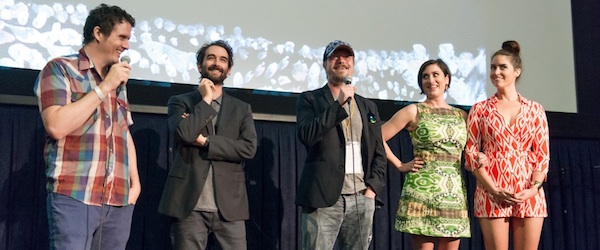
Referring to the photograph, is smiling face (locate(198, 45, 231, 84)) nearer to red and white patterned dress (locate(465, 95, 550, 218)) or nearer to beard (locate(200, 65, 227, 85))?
beard (locate(200, 65, 227, 85))

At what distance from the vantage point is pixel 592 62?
4586 millimetres

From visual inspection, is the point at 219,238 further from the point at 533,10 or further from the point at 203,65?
the point at 533,10

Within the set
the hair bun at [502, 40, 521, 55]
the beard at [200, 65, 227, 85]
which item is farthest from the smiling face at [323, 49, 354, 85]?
the hair bun at [502, 40, 521, 55]

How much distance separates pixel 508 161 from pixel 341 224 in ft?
2.80

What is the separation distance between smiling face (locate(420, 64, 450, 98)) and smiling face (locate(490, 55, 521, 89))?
246 millimetres

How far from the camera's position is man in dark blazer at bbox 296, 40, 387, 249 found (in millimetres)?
2602

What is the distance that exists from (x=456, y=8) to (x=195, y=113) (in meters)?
2.40

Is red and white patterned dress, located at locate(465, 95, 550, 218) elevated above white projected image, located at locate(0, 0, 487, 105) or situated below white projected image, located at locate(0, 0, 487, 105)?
below

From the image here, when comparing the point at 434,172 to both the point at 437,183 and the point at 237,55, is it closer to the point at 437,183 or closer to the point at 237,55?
the point at 437,183

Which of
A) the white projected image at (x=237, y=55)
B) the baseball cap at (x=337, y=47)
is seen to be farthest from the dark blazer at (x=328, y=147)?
the white projected image at (x=237, y=55)

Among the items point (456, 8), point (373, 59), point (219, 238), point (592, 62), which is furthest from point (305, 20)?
point (592, 62)

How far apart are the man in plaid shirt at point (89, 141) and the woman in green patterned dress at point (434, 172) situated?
52.1 inches

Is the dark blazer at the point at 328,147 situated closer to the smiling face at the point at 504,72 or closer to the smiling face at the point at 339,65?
the smiling face at the point at 339,65

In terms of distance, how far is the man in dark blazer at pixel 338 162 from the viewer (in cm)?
260
